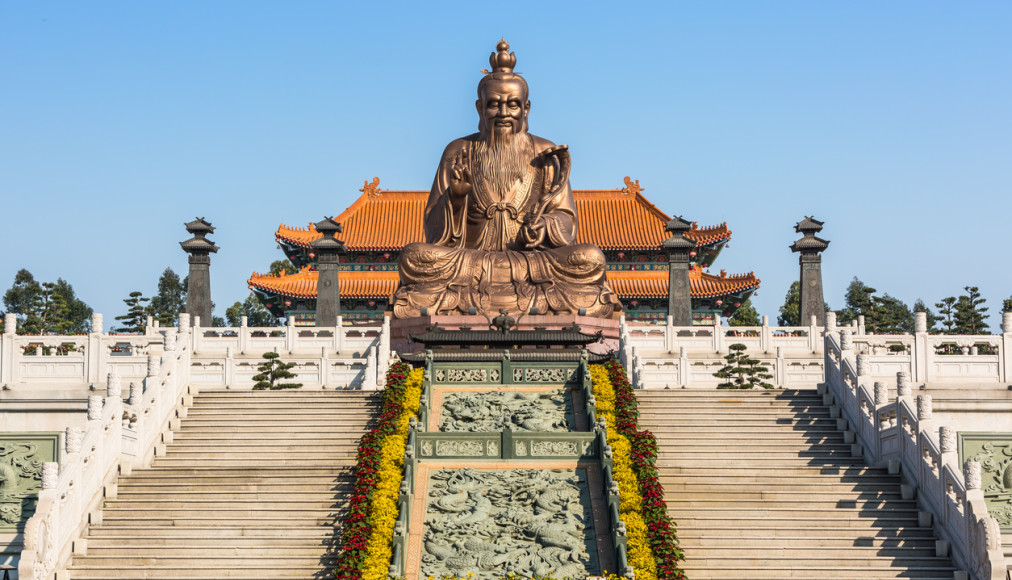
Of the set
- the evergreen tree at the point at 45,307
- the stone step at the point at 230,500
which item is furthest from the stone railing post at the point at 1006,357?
the evergreen tree at the point at 45,307

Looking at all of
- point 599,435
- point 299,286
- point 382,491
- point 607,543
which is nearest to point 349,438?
point 382,491

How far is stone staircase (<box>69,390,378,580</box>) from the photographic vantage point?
48.3 ft

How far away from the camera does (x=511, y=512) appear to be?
48.2ft

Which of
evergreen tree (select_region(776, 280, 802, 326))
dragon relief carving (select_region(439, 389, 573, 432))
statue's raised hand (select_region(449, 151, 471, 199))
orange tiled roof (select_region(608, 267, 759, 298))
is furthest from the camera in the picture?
evergreen tree (select_region(776, 280, 802, 326))

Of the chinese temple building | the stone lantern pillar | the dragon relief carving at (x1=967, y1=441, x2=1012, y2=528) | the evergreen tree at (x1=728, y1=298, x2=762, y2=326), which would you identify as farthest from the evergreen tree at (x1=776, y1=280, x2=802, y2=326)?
the dragon relief carving at (x1=967, y1=441, x2=1012, y2=528)

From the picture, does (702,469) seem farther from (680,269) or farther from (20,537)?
(680,269)

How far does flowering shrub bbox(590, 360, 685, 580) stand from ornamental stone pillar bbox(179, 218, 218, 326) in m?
15.3

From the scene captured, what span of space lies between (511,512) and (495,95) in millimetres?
13882

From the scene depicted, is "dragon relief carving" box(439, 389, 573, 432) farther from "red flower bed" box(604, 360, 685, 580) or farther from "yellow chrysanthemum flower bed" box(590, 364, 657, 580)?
"red flower bed" box(604, 360, 685, 580)

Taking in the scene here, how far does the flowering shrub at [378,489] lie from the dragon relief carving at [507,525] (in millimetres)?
462

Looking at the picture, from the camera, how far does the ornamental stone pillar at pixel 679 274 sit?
105ft

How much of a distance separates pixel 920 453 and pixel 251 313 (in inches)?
2008

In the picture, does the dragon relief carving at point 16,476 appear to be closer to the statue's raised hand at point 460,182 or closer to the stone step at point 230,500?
the stone step at point 230,500

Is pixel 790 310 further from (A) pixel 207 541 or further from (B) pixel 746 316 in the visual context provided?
(A) pixel 207 541
